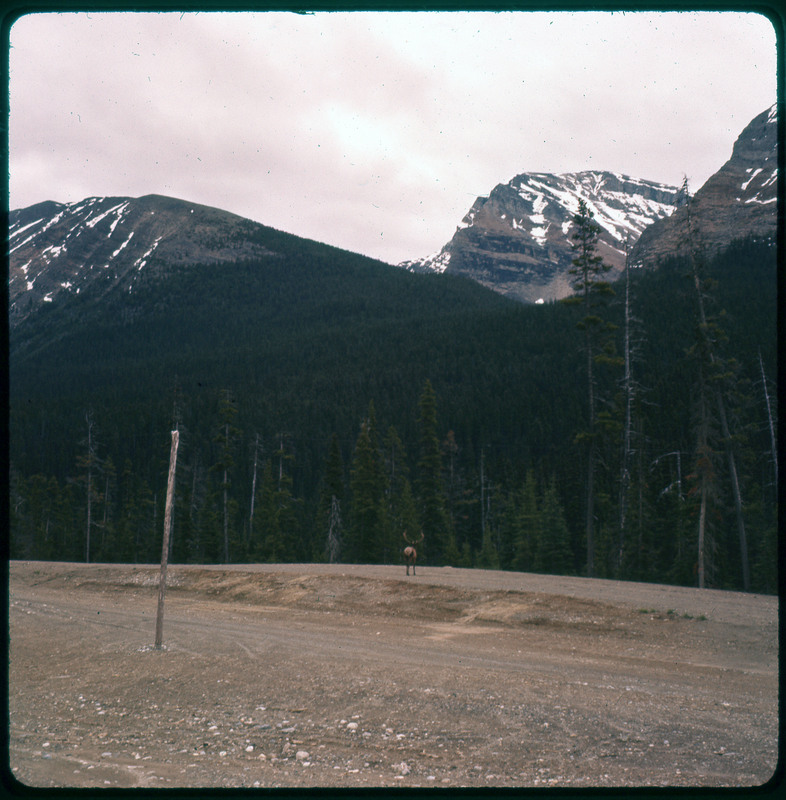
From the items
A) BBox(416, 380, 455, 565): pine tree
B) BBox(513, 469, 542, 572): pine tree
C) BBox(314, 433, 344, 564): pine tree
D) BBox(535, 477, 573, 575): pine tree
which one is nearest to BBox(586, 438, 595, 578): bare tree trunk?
BBox(535, 477, 573, 575): pine tree

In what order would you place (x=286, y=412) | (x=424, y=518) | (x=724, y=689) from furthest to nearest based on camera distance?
(x=286, y=412)
(x=424, y=518)
(x=724, y=689)

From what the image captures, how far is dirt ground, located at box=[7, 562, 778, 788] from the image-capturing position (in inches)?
226

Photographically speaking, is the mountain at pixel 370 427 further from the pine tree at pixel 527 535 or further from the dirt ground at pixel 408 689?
the dirt ground at pixel 408 689

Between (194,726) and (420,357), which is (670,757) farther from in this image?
(420,357)

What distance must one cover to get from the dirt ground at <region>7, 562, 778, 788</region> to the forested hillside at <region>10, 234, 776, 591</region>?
463 cm

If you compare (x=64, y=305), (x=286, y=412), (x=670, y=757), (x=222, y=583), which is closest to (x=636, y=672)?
(x=670, y=757)

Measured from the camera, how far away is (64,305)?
609 ft

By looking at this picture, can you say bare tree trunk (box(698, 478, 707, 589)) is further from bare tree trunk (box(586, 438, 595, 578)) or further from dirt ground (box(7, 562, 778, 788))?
dirt ground (box(7, 562, 778, 788))

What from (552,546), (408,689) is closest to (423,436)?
(552,546)

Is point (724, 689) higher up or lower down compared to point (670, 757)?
lower down

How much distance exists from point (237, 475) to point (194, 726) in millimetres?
68147

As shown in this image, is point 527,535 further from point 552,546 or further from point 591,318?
point 591,318

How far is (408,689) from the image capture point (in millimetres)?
8656

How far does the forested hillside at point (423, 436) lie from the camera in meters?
32.1
